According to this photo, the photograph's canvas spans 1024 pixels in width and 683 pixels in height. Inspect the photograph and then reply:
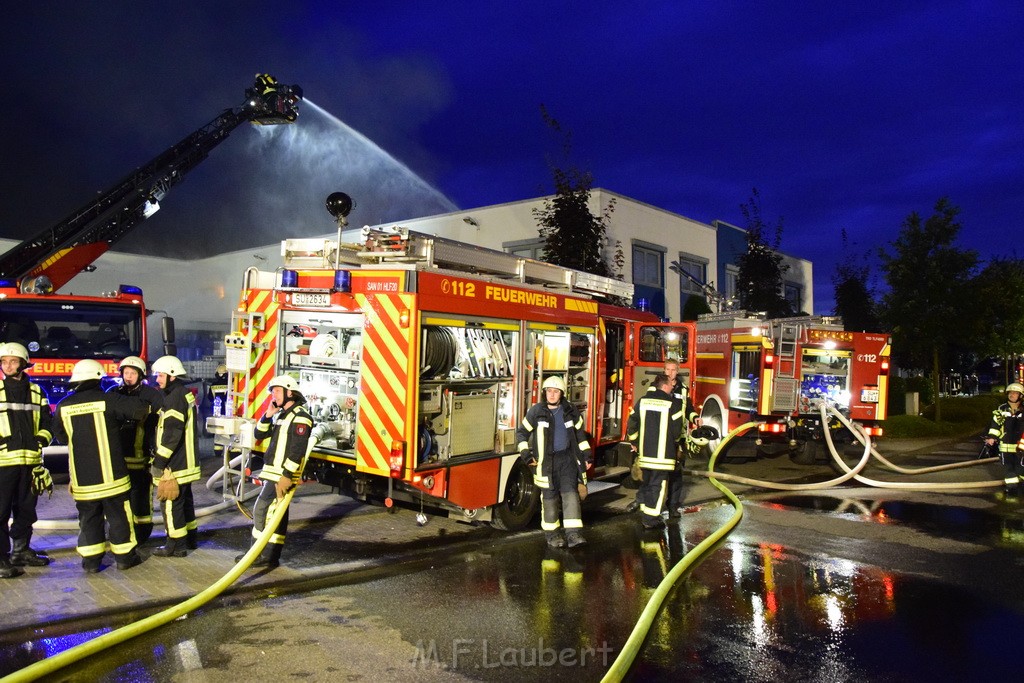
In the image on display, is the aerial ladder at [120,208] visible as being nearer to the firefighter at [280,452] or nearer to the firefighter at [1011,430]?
the firefighter at [280,452]

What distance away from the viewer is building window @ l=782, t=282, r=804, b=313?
26.4 meters

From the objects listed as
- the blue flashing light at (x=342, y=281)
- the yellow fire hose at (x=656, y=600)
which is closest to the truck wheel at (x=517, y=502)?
the yellow fire hose at (x=656, y=600)

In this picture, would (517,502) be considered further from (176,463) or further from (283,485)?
(176,463)

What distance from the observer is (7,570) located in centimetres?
528

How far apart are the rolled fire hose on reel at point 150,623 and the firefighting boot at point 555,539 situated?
2.33 meters

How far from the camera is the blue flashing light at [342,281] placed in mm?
6250

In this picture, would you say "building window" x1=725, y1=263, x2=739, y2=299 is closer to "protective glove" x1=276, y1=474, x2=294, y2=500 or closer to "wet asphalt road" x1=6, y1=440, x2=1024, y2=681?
"wet asphalt road" x1=6, y1=440, x2=1024, y2=681

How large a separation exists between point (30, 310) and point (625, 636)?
8.33m

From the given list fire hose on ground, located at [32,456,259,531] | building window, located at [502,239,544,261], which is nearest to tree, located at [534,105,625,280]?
→ building window, located at [502,239,544,261]

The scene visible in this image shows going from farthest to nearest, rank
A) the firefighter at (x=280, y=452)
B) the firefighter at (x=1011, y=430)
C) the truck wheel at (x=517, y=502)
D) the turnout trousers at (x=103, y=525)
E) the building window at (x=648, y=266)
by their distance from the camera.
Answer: the building window at (x=648, y=266)
the firefighter at (x=1011, y=430)
the truck wheel at (x=517, y=502)
the firefighter at (x=280, y=452)
the turnout trousers at (x=103, y=525)

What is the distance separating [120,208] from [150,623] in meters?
8.78

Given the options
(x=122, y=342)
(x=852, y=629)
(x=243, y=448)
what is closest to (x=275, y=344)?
(x=243, y=448)

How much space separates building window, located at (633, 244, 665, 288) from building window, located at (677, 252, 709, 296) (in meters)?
0.68

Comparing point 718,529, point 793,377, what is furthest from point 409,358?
point 793,377
